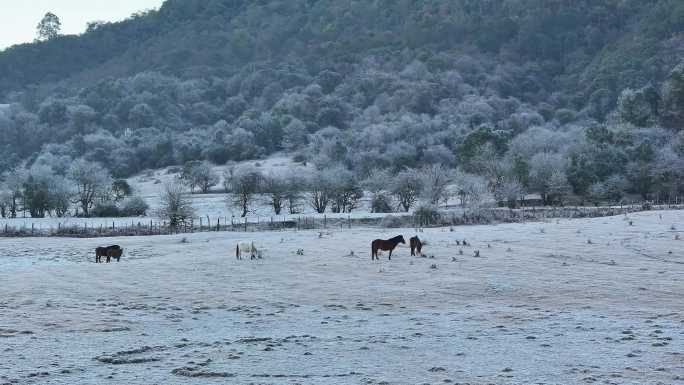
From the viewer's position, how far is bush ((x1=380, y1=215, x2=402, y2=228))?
4841 centimetres

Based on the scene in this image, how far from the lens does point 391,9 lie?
194375 millimetres

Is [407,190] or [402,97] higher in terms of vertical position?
A: [402,97]

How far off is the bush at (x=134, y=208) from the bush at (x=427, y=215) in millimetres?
24228

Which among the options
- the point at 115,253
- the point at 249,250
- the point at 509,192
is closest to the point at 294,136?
the point at 509,192

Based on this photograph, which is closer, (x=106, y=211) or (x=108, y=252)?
(x=108, y=252)

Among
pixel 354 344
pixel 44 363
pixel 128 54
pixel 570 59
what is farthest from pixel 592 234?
pixel 128 54

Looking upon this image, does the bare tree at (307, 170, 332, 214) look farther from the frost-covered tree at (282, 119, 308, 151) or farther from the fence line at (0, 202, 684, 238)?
the frost-covered tree at (282, 119, 308, 151)

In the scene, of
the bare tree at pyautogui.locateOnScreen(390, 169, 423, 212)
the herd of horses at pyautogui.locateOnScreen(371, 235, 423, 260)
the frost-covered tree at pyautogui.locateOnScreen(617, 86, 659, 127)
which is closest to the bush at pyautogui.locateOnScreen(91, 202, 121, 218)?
the bare tree at pyautogui.locateOnScreen(390, 169, 423, 212)

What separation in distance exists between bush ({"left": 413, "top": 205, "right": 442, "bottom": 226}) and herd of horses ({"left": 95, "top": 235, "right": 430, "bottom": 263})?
18439mm

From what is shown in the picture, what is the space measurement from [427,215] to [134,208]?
84.9 ft

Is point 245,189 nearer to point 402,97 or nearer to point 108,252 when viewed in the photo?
point 108,252

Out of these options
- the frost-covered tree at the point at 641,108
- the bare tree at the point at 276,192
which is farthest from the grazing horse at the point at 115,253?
the frost-covered tree at the point at 641,108

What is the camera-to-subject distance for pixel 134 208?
2505 inches

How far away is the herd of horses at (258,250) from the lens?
28688 mm
